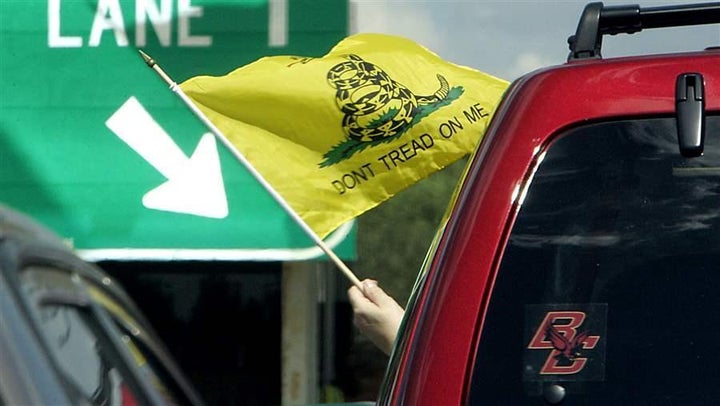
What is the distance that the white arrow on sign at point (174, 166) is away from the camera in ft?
24.8

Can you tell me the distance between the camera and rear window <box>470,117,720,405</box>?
2033 millimetres

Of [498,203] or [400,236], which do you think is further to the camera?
[400,236]

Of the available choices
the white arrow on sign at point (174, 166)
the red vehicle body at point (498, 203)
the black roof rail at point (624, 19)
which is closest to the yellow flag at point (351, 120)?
the white arrow on sign at point (174, 166)

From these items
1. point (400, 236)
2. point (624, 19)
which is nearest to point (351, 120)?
point (400, 236)

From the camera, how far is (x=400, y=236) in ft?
31.0

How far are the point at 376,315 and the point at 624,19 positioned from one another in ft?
7.26

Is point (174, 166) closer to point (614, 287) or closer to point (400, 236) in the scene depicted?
point (400, 236)

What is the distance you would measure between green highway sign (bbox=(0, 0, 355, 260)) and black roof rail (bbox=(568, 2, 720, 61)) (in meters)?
4.96

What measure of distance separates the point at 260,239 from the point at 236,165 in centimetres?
44

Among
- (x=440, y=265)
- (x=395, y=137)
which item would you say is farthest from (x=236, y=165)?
(x=440, y=265)

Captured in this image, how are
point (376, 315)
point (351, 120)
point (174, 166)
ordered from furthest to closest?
point (174, 166), point (351, 120), point (376, 315)

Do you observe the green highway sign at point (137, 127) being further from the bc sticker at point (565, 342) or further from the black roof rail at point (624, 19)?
the bc sticker at point (565, 342)

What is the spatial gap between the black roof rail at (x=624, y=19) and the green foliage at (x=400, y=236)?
6.18 meters

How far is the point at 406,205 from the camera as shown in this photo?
970 centimetres
